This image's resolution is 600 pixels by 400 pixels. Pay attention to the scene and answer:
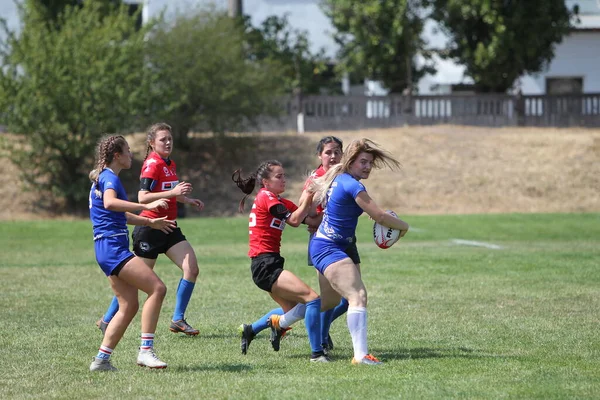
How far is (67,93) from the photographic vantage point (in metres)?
30.4

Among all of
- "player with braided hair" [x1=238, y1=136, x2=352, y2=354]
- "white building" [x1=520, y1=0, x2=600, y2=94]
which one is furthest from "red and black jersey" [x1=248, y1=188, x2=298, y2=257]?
"white building" [x1=520, y1=0, x2=600, y2=94]

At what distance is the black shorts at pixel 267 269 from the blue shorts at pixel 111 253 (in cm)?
120

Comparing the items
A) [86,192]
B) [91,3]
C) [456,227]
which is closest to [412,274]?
[456,227]

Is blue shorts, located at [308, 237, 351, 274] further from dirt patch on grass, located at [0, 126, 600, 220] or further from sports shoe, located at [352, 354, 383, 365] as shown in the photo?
dirt patch on grass, located at [0, 126, 600, 220]

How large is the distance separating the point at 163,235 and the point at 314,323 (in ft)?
8.69

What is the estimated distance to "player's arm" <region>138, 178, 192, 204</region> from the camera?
25.8 ft

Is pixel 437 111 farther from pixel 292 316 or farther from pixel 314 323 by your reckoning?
pixel 314 323

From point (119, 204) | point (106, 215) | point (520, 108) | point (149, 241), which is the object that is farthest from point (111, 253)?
point (520, 108)

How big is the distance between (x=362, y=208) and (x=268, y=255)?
1.05 metres

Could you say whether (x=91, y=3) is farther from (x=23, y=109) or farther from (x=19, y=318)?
(x=19, y=318)

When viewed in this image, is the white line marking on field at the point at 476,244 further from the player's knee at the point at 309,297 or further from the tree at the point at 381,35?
the tree at the point at 381,35

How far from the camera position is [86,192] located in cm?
3152

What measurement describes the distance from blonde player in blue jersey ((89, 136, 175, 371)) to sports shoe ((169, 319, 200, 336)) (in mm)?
1965

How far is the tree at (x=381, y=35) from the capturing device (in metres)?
36.9
